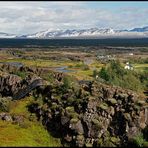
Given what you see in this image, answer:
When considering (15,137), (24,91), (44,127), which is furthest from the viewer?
(24,91)

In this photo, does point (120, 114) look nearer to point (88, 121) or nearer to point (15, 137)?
point (88, 121)

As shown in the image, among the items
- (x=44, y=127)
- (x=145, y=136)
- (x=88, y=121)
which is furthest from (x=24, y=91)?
(x=145, y=136)

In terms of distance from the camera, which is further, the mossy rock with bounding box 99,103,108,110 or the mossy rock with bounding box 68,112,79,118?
the mossy rock with bounding box 99,103,108,110

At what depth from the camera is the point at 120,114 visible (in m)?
94.7

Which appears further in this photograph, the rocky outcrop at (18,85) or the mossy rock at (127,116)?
the rocky outcrop at (18,85)

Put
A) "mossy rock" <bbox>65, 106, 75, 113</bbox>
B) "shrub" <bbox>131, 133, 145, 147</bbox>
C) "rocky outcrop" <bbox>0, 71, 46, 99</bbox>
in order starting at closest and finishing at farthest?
"shrub" <bbox>131, 133, 145, 147</bbox> < "mossy rock" <bbox>65, 106, 75, 113</bbox> < "rocky outcrop" <bbox>0, 71, 46, 99</bbox>

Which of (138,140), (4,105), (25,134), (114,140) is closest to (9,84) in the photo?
(4,105)

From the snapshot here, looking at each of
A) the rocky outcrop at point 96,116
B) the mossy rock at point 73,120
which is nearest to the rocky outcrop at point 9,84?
the rocky outcrop at point 96,116

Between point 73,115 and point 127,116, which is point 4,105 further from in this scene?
point 127,116

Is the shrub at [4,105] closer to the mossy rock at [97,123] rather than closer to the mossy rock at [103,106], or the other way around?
the mossy rock at [97,123]

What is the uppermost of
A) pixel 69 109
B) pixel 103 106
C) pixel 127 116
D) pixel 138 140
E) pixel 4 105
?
pixel 103 106

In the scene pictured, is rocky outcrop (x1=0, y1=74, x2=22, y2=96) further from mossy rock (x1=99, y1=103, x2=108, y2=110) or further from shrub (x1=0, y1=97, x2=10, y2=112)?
mossy rock (x1=99, y1=103, x2=108, y2=110)

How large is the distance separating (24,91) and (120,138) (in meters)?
31.1

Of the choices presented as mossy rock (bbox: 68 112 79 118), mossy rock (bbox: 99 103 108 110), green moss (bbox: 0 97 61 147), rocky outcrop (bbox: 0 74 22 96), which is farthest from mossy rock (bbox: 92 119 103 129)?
rocky outcrop (bbox: 0 74 22 96)
